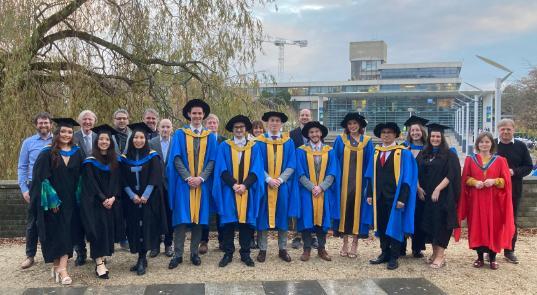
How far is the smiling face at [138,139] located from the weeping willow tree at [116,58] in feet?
13.3

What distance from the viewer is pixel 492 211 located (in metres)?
6.13

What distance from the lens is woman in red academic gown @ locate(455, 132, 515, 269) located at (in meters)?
6.10

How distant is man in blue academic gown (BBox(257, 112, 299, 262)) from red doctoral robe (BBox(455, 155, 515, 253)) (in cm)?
224

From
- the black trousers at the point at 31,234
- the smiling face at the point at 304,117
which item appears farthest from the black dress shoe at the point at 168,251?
the smiling face at the point at 304,117

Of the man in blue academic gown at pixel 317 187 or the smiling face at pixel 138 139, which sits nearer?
the smiling face at pixel 138 139

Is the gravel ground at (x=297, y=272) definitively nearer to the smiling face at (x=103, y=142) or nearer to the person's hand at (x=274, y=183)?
the person's hand at (x=274, y=183)

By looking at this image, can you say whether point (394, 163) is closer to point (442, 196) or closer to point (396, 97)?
point (442, 196)

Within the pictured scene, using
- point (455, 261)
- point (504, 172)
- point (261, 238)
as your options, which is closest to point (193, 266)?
point (261, 238)

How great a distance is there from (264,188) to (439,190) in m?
2.25

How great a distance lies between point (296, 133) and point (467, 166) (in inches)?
98.3

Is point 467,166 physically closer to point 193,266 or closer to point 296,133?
point 296,133

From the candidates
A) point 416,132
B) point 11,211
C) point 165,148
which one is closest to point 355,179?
point 416,132

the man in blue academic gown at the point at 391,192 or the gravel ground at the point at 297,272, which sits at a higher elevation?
the man in blue academic gown at the point at 391,192

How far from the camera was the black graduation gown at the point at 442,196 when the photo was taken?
239 inches
